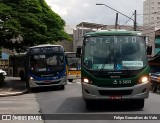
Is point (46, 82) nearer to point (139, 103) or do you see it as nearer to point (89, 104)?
point (89, 104)

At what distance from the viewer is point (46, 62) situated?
26.1 metres

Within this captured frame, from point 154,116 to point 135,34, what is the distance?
10.8ft

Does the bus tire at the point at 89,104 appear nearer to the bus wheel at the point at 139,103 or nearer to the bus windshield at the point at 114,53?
the bus windshield at the point at 114,53

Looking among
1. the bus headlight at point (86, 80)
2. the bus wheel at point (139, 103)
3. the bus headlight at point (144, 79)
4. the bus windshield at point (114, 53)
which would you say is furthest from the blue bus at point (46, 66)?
the bus headlight at point (144, 79)

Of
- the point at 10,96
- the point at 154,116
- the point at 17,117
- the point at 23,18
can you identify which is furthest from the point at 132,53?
the point at 23,18

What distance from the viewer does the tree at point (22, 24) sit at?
2928 centimetres

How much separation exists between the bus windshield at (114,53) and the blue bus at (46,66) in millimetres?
11339

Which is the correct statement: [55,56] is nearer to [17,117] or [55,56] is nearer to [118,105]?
[118,105]

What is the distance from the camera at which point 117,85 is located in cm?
1389

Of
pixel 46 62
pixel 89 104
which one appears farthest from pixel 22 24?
pixel 89 104

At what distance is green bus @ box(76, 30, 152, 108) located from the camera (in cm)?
1387

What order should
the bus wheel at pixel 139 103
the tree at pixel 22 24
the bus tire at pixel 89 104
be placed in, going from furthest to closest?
the tree at pixel 22 24 < the bus tire at pixel 89 104 < the bus wheel at pixel 139 103

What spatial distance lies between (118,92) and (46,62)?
12.7 m

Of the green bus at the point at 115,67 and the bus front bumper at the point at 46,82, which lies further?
the bus front bumper at the point at 46,82
